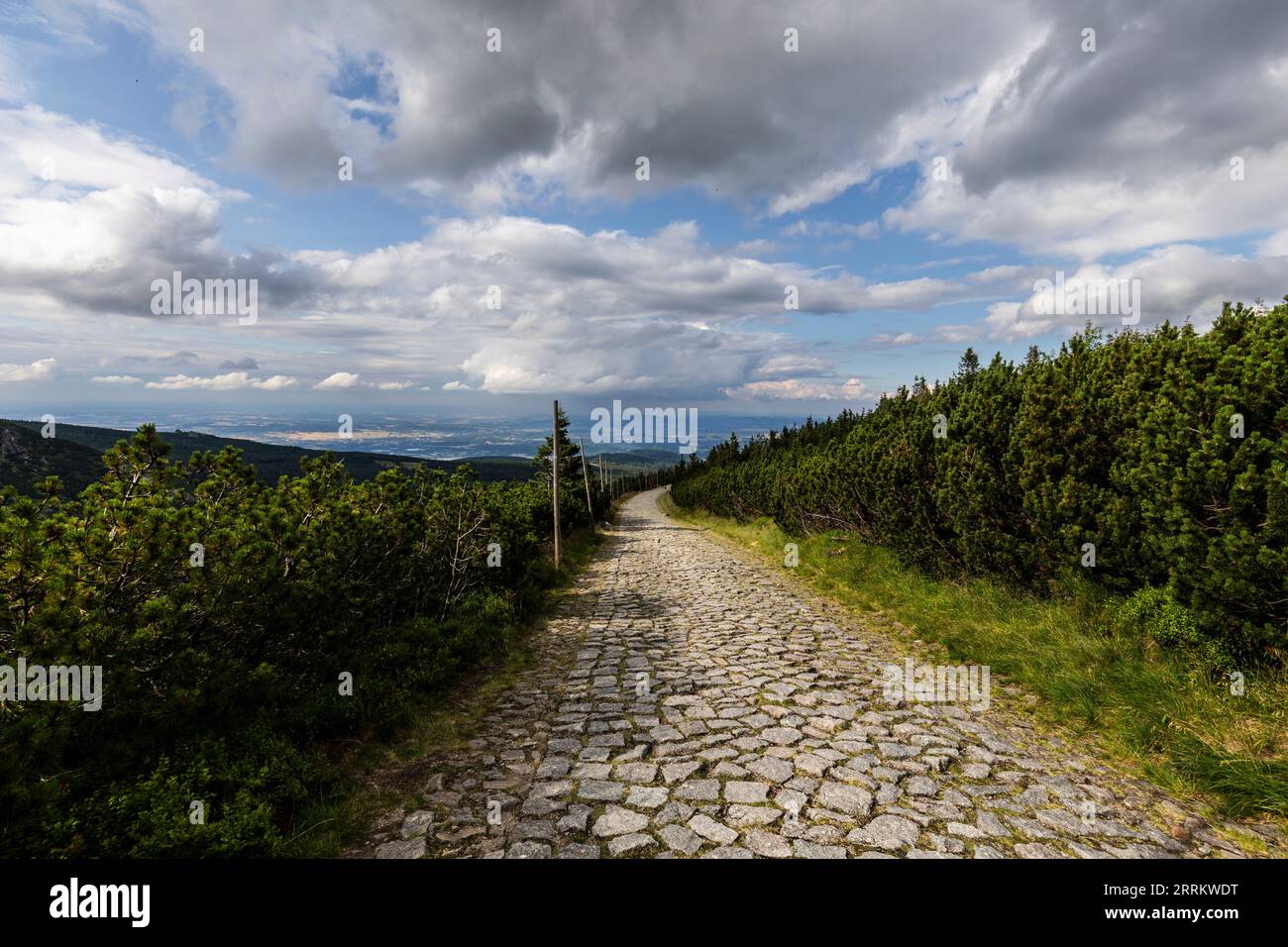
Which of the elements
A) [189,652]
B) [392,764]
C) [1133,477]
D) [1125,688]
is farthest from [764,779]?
[1133,477]

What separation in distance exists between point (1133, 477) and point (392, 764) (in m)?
7.26

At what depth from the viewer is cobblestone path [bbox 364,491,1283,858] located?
3.36 meters

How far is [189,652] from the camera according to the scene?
3.56 m

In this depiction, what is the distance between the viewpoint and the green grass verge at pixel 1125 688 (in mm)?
3838

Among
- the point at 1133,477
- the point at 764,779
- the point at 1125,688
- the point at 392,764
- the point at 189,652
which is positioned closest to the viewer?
the point at 189,652

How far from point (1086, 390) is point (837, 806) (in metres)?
5.76

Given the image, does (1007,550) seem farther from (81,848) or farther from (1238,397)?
(81,848)

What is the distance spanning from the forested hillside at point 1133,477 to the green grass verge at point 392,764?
6.59 metres

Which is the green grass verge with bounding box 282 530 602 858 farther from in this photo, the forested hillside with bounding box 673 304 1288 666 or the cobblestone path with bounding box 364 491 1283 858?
the forested hillside with bounding box 673 304 1288 666

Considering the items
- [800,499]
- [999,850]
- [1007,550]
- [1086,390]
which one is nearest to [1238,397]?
[1086,390]

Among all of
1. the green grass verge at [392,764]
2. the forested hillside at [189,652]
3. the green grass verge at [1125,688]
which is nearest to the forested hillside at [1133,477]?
the green grass verge at [1125,688]

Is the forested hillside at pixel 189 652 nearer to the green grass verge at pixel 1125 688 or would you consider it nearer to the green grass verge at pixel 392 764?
the green grass verge at pixel 392 764

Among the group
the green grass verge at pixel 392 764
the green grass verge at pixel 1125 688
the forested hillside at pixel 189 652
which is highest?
the forested hillside at pixel 189 652

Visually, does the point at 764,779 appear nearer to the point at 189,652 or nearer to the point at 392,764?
the point at 392,764
